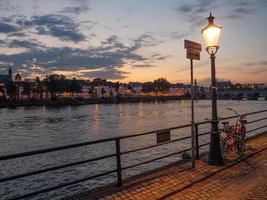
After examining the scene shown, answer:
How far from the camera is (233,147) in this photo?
12109mm

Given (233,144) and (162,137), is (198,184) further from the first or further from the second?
(233,144)

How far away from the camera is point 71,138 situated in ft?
142

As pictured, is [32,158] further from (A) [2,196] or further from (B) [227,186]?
(B) [227,186]

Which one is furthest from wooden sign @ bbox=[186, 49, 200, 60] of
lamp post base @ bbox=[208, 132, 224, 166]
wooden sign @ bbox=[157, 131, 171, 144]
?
lamp post base @ bbox=[208, 132, 224, 166]

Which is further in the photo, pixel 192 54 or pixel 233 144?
pixel 233 144

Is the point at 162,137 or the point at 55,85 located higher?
the point at 55,85

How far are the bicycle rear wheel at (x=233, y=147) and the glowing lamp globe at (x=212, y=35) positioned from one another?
3312 mm

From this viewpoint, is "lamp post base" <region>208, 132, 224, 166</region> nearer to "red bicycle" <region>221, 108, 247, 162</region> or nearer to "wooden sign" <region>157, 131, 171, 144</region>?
"red bicycle" <region>221, 108, 247, 162</region>

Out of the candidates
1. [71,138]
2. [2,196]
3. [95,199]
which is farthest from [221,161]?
[71,138]

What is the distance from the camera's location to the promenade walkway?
7832mm

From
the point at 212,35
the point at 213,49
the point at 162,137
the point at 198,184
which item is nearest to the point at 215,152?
the point at 162,137

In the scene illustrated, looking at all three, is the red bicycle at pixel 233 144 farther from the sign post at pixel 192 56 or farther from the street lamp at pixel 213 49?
the sign post at pixel 192 56

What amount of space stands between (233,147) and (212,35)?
4115 millimetres

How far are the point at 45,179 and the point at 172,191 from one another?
13417mm
